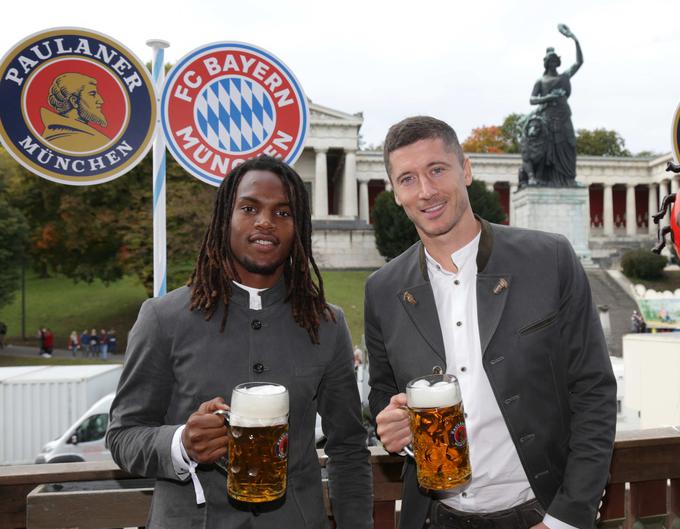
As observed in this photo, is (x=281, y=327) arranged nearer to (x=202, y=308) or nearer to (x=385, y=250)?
(x=202, y=308)

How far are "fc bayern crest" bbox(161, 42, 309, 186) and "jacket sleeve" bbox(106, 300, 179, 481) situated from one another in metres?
1.81

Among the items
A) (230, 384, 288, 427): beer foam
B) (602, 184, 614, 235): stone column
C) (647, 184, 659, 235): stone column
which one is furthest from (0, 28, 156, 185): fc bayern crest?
(647, 184, 659, 235): stone column

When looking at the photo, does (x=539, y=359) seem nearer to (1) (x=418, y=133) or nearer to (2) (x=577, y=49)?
(1) (x=418, y=133)

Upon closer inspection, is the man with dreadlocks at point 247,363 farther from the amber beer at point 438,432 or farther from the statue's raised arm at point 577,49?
the statue's raised arm at point 577,49

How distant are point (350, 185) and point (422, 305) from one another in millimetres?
55525

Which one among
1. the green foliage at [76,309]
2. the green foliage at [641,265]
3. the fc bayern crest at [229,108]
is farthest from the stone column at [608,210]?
the fc bayern crest at [229,108]

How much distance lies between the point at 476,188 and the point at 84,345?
2717 cm

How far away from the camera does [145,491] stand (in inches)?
109

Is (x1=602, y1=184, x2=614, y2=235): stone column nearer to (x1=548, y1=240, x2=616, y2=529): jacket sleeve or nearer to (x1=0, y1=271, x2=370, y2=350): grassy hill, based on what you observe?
(x1=0, y1=271, x2=370, y2=350): grassy hill

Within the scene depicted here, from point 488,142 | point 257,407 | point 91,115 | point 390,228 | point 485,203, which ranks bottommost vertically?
point 257,407

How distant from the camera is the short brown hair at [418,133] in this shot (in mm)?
2559

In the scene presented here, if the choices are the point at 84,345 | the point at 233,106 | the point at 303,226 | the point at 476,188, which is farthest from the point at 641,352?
the point at 476,188

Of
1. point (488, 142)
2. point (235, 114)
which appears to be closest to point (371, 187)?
point (488, 142)

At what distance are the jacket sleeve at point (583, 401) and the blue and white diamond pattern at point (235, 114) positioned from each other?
2.23 metres
